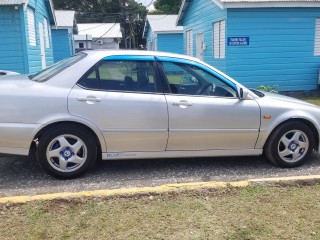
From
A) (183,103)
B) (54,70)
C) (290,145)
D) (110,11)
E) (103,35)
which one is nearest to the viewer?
(183,103)

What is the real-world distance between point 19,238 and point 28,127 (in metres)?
1.44

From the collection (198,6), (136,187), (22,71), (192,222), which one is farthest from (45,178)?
(198,6)

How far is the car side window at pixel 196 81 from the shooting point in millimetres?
4684

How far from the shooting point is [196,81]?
15.6ft

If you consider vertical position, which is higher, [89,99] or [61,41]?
[61,41]

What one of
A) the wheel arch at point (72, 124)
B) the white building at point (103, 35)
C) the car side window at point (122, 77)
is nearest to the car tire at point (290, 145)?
the car side window at point (122, 77)

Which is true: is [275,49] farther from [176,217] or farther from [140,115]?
[176,217]

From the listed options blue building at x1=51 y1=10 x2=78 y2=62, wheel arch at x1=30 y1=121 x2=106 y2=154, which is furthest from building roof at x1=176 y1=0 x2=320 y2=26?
blue building at x1=51 y1=10 x2=78 y2=62

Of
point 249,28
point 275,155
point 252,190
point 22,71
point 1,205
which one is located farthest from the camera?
point 249,28

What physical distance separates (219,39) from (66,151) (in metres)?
9.61

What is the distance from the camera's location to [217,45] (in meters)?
13.1

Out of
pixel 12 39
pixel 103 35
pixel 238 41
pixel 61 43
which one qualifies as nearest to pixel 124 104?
pixel 12 39

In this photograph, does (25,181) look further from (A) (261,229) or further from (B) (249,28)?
(B) (249,28)

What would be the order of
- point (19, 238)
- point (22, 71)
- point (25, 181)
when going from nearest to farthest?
1. point (19, 238)
2. point (25, 181)
3. point (22, 71)
